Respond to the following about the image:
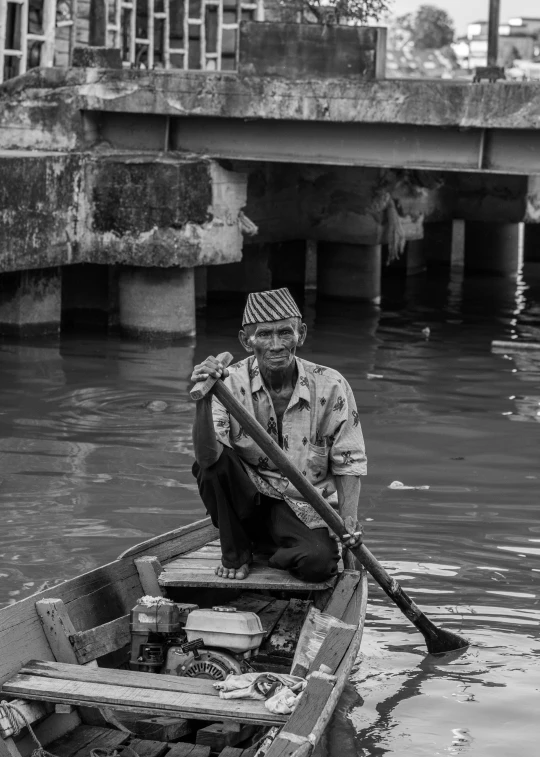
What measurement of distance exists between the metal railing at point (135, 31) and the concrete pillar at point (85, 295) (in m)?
3.15

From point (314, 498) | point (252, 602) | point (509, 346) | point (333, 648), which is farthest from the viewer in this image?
point (509, 346)

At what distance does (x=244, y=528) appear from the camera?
5770mm

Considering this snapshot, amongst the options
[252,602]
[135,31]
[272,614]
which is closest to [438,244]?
[135,31]

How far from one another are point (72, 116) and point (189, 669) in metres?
9.71

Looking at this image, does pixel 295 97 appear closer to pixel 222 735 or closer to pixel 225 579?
pixel 225 579

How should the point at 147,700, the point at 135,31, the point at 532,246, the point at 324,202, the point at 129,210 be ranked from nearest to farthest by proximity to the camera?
the point at 147,700 → the point at 129,210 → the point at 324,202 → the point at 135,31 → the point at 532,246

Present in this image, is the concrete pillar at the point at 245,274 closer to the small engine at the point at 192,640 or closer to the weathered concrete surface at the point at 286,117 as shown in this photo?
the weathered concrete surface at the point at 286,117

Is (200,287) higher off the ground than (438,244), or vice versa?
(438,244)

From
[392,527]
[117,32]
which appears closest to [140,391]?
[392,527]

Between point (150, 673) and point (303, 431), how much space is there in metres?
1.37

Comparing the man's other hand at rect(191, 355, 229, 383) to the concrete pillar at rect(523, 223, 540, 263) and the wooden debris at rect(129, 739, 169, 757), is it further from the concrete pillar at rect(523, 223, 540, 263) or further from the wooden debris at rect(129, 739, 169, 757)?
the concrete pillar at rect(523, 223, 540, 263)

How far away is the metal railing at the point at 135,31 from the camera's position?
A: 16.6 meters

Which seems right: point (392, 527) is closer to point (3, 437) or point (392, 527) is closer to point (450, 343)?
point (3, 437)

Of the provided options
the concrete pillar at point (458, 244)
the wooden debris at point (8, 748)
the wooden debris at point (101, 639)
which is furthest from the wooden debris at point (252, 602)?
the concrete pillar at point (458, 244)
